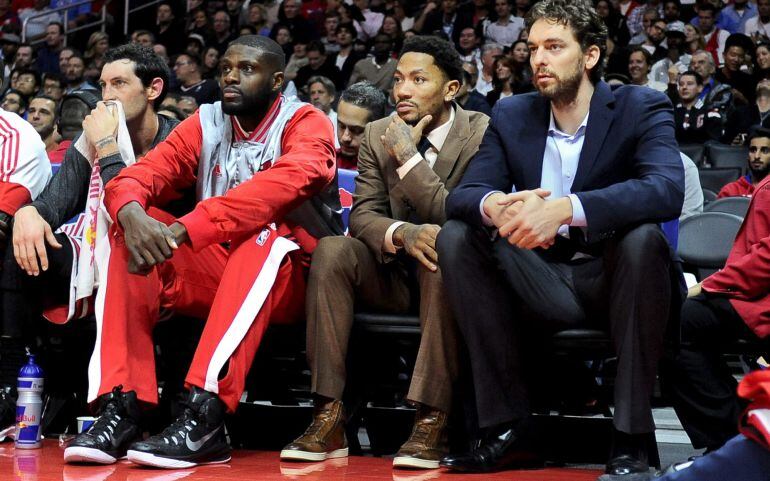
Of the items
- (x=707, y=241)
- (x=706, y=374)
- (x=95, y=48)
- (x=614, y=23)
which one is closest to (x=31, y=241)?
(x=706, y=374)

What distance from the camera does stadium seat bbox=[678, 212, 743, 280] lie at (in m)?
4.78

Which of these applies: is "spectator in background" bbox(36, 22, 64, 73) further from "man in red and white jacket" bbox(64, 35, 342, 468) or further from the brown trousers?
the brown trousers

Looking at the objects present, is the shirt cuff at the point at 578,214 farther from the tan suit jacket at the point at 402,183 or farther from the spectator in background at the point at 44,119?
the spectator in background at the point at 44,119

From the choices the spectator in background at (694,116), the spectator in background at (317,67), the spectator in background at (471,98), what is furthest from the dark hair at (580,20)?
the spectator in background at (317,67)

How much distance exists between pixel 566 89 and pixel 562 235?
0.42 metres

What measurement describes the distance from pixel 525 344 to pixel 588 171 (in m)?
0.52

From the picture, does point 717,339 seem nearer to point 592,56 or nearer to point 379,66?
point 592,56

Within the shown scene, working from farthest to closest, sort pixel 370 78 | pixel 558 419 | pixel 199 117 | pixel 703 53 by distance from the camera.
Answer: pixel 370 78, pixel 703 53, pixel 199 117, pixel 558 419

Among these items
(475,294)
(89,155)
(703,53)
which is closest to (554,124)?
(475,294)

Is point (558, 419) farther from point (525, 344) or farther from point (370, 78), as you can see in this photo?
point (370, 78)

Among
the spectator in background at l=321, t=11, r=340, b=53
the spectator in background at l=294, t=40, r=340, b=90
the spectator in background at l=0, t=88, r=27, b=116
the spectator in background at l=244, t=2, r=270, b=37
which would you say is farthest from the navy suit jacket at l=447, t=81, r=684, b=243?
the spectator in background at l=244, t=2, r=270, b=37

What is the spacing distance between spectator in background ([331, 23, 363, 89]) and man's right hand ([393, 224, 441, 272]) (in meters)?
7.73

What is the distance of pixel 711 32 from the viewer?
1000 cm

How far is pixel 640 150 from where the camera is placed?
10.0ft
